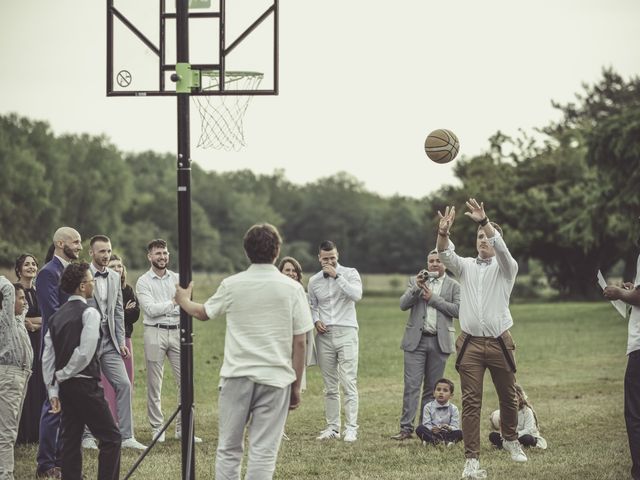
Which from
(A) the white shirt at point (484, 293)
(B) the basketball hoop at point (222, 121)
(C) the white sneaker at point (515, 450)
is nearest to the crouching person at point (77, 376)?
(B) the basketball hoop at point (222, 121)

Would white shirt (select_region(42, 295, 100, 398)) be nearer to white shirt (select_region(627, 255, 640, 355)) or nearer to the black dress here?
the black dress

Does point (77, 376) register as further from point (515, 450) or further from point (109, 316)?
point (515, 450)

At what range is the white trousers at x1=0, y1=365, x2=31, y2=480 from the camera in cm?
896

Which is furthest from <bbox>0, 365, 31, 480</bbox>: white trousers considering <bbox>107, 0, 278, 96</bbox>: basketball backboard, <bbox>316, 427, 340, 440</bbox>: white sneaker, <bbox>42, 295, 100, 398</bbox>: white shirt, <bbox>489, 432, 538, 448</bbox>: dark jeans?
<bbox>489, 432, 538, 448</bbox>: dark jeans

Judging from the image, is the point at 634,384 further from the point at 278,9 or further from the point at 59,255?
the point at 59,255

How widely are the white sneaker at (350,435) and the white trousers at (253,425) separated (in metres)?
4.73

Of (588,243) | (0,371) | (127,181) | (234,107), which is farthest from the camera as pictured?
(127,181)

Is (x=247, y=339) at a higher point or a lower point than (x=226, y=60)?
lower

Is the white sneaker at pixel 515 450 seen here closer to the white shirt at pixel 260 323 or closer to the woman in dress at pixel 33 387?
the white shirt at pixel 260 323

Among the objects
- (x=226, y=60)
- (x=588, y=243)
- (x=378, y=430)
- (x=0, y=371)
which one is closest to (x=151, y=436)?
(x=378, y=430)

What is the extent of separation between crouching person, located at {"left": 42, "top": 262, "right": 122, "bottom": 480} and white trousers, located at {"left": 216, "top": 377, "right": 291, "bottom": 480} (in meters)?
1.24

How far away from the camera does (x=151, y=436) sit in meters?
12.7

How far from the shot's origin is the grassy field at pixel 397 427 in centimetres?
1029

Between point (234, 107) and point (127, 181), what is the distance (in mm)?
86526
